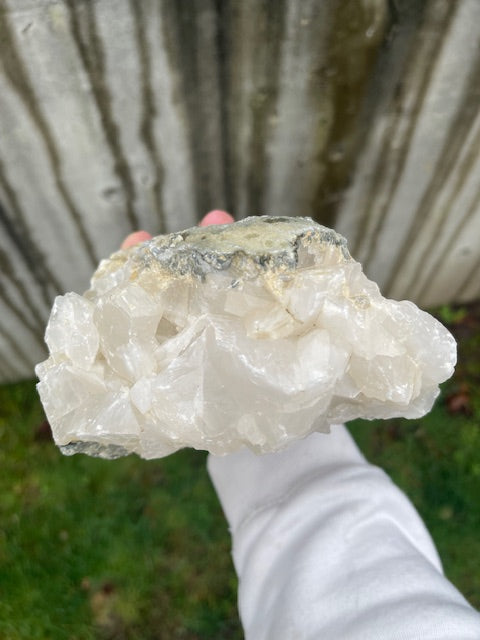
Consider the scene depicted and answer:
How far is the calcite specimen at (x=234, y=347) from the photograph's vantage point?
1.17 m

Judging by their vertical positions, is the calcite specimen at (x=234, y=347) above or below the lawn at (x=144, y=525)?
above

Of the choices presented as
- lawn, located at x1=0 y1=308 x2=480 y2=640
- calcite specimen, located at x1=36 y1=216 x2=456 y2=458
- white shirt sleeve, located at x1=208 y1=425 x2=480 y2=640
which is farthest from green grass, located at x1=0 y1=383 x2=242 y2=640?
calcite specimen, located at x1=36 y1=216 x2=456 y2=458

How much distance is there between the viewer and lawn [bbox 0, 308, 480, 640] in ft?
7.39

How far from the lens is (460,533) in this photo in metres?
2.41

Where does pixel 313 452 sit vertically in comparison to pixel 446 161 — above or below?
below

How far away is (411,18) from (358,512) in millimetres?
1328

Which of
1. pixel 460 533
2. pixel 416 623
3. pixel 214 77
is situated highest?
pixel 214 77

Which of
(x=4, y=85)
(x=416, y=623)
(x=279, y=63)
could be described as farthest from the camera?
(x=279, y=63)

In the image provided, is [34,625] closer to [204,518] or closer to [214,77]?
[204,518]

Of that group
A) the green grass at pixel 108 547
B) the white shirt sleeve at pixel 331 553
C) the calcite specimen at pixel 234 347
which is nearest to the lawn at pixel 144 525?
the green grass at pixel 108 547

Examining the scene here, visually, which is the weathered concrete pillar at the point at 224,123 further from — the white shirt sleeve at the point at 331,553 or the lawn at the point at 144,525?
the white shirt sleeve at the point at 331,553

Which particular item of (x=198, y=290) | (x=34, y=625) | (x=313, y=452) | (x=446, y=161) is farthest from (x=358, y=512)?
(x=34, y=625)

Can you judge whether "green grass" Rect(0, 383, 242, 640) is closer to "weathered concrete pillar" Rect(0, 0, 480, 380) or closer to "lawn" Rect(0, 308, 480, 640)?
"lawn" Rect(0, 308, 480, 640)

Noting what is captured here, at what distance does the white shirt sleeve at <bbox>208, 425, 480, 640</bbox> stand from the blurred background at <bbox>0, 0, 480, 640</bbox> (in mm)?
731
